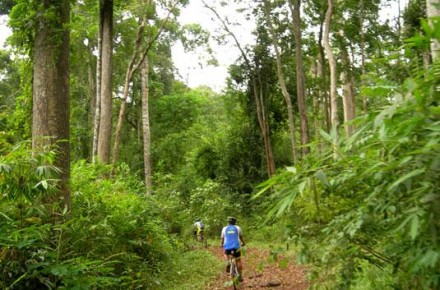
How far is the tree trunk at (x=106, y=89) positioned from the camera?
11952mm

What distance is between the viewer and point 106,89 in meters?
12.5

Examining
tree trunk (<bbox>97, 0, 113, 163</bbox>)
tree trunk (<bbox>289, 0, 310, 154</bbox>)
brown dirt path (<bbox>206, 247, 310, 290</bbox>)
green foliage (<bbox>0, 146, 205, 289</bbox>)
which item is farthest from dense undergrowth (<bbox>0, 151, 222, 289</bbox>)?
tree trunk (<bbox>289, 0, 310, 154</bbox>)

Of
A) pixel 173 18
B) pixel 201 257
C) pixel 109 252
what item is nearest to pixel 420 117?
→ pixel 109 252

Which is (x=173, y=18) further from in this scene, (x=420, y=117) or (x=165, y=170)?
(x=420, y=117)

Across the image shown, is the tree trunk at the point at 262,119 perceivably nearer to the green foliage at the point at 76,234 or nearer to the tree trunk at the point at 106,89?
the tree trunk at the point at 106,89

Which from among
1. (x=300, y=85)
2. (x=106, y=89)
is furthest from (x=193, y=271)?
(x=300, y=85)

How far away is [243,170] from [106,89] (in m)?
15.3

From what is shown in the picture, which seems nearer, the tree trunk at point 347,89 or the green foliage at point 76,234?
the green foliage at point 76,234

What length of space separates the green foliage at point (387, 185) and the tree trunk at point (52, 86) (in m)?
4.26

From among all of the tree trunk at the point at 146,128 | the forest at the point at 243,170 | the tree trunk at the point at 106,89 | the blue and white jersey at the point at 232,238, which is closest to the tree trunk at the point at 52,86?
the forest at the point at 243,170

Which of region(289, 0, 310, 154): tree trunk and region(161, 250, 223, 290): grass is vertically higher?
region(289, 0, 310, 154): tree trunk

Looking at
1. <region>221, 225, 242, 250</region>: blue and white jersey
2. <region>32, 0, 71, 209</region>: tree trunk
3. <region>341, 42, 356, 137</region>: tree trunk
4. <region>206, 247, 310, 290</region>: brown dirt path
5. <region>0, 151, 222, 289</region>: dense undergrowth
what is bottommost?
<region>206, 247, 310, 290</region>: brown dirt path

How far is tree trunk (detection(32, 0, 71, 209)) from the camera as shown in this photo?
6.09 m

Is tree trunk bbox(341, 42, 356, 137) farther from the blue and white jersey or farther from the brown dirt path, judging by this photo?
the blue and white jersey
